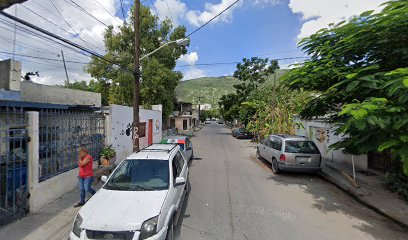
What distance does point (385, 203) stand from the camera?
23.7 feet

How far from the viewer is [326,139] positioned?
15.3 m

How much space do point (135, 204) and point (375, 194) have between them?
773cm

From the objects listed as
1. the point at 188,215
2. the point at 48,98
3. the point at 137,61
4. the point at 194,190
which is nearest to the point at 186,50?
the point at 137,61

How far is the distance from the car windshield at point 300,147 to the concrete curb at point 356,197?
1214mm

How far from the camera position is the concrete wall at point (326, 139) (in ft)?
40.3

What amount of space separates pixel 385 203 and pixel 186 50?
1065 inches

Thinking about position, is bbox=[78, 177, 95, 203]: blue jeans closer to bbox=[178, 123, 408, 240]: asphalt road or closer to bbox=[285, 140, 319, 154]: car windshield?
bbox=[178, 123, 408, 240]: asphalt road

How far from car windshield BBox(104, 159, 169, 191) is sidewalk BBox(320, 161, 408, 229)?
18.8 feet

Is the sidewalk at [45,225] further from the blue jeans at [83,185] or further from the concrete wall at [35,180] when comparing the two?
the blue jeans at [83,185]

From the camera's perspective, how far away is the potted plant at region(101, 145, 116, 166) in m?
10.5

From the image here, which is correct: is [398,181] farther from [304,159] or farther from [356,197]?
[304,159]

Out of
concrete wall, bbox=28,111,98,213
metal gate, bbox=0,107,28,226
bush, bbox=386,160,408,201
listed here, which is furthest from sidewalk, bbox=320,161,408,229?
metal gate, bbox=0,107,28,226

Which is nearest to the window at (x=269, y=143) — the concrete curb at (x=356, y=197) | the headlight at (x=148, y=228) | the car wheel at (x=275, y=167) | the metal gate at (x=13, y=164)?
the car wheel at (x=275, y=167)

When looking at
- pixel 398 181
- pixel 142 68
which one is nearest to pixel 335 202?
pixel 398 181
